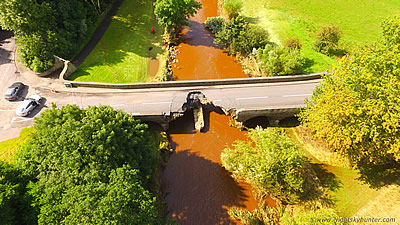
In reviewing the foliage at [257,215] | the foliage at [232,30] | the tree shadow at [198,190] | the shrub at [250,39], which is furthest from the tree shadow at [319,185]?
the foliage at [232,30]

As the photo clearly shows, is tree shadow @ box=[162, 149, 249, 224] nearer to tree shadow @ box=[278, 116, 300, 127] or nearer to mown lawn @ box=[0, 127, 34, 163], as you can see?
tree shadow @ box=[278, 116, 300, 127]

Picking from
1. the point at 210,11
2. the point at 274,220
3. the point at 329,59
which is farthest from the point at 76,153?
the point at 210,11

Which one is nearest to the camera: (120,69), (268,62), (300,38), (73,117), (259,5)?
(73,117)

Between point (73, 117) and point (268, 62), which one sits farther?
point (268, 62)

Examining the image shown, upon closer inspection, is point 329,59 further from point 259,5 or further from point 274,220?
point 274,220

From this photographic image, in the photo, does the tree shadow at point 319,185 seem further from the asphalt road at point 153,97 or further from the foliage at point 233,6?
the foliage at point 233,6

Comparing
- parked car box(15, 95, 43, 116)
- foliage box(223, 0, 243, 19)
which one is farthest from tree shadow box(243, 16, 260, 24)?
parked car box(15, 95, 43, 116)
